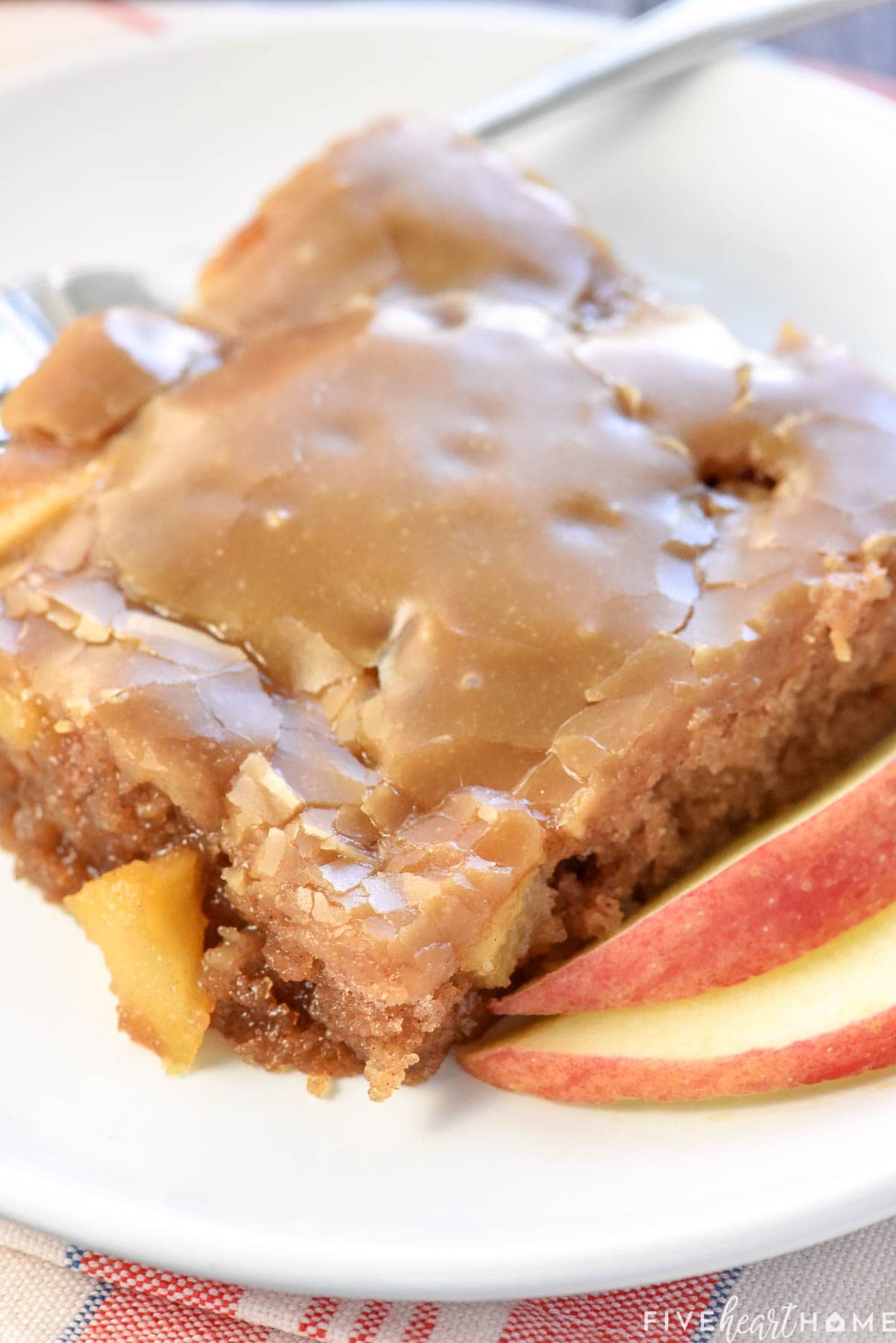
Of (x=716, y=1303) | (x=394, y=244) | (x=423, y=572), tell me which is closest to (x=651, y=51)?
(x=394, y=244)

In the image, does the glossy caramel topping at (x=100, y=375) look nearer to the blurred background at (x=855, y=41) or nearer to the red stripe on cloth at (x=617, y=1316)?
the red stripe on cloth at (x=617, y=1316)

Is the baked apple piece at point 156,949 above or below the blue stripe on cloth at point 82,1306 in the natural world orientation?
above

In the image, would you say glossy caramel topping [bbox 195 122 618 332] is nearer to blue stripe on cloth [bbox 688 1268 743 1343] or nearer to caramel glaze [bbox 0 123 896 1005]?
caramel glaze [bbox 0 123 896 1005]

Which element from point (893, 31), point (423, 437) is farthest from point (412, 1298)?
point (893, 31)

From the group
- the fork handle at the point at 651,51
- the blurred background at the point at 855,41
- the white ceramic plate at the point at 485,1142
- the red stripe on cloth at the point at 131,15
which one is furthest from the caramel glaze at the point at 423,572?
the blurred background at the point at 855,41

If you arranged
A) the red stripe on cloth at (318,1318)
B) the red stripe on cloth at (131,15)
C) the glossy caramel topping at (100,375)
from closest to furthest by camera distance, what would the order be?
the red stripe on cloth at (318,1318), the glossy caramel topping at (100,375), the red stripe on cloth at (131,15)

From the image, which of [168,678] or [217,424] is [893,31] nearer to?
[217,424]
